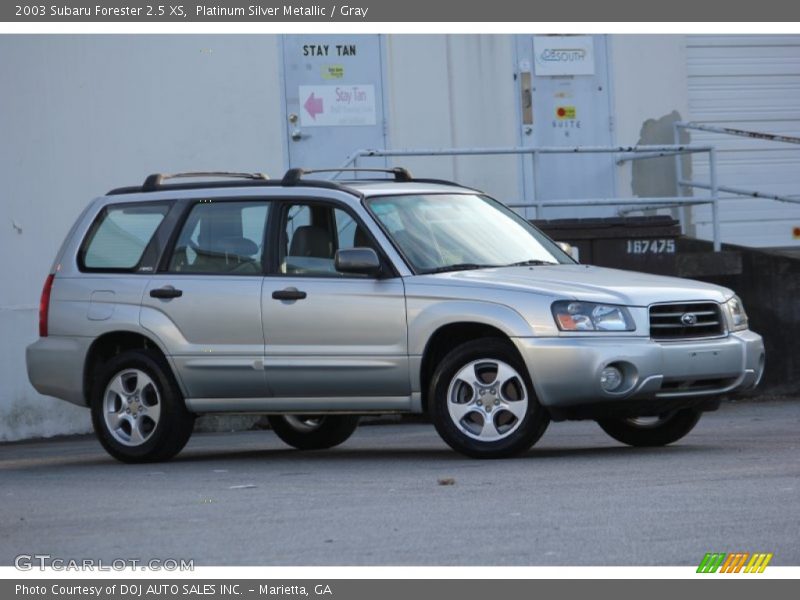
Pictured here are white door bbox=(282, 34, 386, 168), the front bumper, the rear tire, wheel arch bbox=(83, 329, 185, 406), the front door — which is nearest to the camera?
the front bumper

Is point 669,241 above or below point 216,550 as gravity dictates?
above

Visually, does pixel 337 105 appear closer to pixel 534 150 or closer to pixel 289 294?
pixel 534 150

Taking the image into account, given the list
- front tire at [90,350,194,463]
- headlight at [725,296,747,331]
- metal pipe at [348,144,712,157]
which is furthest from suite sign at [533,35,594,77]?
front tire at [90,350,194,463]

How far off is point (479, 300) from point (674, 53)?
10.4 m

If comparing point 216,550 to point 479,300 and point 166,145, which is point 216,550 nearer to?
point 479,300

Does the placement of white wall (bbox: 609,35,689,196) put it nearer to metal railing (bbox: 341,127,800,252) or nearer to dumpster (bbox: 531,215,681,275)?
metal railing (bbox: 341,127,800,252)

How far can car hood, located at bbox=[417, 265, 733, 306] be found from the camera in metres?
10.6

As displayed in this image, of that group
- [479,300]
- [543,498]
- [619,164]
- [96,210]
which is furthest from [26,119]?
[543,498]

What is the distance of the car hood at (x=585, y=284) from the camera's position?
1062 cm

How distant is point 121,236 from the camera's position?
483 inches

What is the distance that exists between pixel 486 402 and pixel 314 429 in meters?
2.54

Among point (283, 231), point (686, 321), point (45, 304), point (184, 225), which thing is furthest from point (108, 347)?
point (686, 321)

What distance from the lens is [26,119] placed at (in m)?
17.5

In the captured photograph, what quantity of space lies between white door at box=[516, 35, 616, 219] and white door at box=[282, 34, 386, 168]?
68.1 inches
